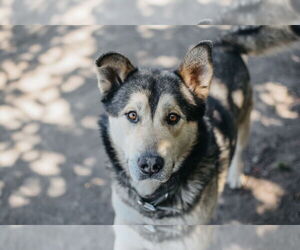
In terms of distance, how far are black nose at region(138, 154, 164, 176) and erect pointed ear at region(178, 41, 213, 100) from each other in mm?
453

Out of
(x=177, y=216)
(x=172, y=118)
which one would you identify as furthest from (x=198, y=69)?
(x=177, y=216)

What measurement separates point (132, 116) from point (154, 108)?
0.44ft

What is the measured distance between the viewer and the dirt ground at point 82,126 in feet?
10.3

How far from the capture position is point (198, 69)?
7.98 feet

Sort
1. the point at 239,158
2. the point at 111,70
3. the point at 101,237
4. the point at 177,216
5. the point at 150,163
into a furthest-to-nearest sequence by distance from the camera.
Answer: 1. the point at 239,158
2. the point at 101,237
3. the point at 177,216
4. the point at 111,70
5. the point at 150,163

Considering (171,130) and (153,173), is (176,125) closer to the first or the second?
(171,130)

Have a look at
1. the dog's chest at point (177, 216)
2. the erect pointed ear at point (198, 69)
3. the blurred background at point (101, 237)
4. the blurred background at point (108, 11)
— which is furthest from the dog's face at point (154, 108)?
the blurred background at point (108, 11)

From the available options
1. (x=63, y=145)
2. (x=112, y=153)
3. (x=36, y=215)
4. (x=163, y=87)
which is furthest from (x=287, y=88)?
(x=36, y=215)

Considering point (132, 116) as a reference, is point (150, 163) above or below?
below

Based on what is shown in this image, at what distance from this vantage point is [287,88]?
3.36m

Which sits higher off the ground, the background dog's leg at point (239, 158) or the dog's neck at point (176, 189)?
the dog's neck at point (176, 189)

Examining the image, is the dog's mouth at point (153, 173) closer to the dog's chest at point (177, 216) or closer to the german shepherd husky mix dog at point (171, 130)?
the german shepherd husky mix dog at point (171, 130)

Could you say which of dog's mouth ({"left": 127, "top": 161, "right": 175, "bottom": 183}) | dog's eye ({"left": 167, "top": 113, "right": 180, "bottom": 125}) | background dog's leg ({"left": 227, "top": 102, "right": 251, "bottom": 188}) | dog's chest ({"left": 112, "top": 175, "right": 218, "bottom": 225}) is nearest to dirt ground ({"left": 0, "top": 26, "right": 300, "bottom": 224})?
background dog's leg ({"left": 227, "top": 102, "right": 251, "bottom": 188})

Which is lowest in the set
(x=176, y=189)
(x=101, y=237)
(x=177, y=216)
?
(x=101, y=237)
